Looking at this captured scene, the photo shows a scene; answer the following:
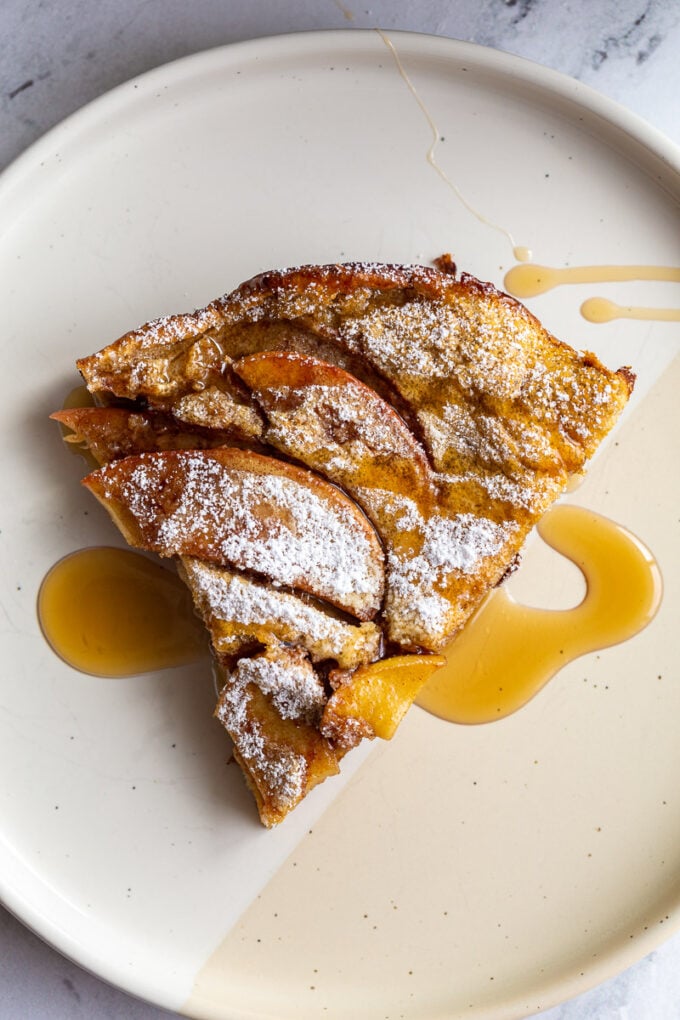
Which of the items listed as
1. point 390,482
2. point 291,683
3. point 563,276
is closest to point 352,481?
point 390,482

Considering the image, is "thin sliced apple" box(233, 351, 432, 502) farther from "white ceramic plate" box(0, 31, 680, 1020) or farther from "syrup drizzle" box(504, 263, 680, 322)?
"syrup drizzle" box(504, 263, 680, 322)

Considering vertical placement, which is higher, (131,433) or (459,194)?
(459,194)

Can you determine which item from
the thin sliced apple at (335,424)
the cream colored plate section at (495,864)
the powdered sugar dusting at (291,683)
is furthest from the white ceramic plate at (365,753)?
the thin sliced apple at (335,424)

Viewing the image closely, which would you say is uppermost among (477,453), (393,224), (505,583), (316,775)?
(393,224)

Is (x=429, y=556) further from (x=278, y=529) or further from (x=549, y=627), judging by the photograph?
(x=549, y=627)

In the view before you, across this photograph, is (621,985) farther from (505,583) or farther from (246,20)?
(246,20)

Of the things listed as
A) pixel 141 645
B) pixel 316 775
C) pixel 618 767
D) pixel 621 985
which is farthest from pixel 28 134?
pixel 621 985
